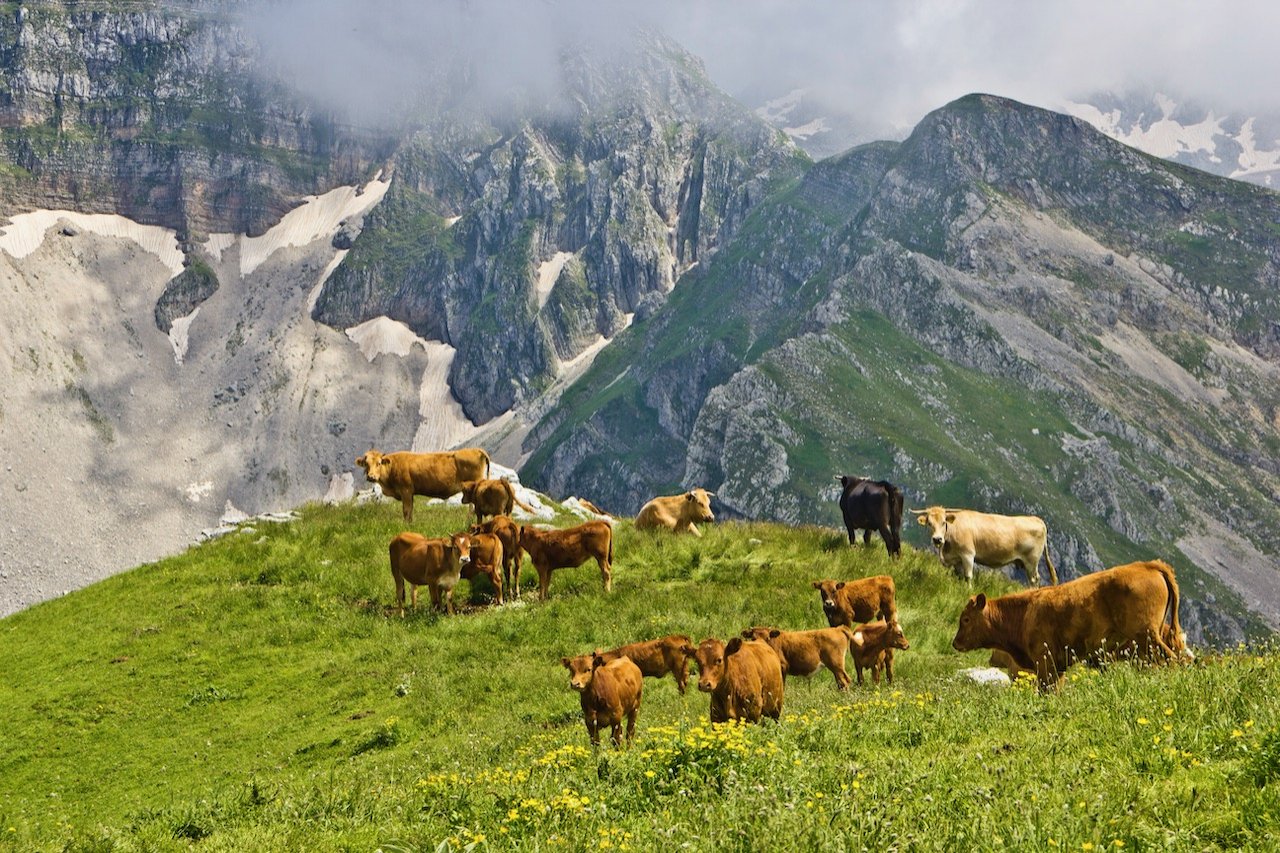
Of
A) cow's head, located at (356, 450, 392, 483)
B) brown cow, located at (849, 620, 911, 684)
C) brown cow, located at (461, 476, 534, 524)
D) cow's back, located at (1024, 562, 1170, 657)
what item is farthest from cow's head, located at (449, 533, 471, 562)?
cow's back, located at (1024, 562, 1170, 657)

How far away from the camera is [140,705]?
18.7m

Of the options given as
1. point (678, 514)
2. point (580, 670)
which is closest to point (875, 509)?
point (678, 514)

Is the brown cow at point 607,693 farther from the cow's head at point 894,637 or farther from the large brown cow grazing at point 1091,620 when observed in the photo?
the large brown cow grazing at point 1091,620

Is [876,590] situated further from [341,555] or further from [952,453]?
[952,453]

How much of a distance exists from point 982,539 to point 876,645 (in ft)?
34.4

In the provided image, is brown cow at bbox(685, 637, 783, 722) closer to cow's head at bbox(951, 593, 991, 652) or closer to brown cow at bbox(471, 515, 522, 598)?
cow's head at bbox(951, 593, 991, 652)

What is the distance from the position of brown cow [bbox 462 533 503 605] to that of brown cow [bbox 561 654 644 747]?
964 centimetres

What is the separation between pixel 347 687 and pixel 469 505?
12677 millimetres

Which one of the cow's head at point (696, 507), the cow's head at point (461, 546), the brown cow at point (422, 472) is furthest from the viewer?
the cow's head at point (696, 507)

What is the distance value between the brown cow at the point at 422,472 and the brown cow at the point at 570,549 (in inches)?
281

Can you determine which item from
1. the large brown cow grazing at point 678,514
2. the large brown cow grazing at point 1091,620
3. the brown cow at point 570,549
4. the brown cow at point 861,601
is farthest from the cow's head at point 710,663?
the large brown cow grazing at point 678,514

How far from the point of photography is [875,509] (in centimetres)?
2822

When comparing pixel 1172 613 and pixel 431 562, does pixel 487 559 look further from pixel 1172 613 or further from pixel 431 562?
pixel 1172 613

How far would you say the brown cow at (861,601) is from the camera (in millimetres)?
19812
